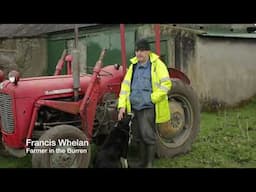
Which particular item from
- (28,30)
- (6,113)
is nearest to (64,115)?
(6,113)

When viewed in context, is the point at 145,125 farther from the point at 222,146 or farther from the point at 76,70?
the point at 222,146

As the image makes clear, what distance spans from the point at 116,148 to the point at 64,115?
2.62 feet

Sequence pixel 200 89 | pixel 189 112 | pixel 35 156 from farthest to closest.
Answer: pixel 200 89, pixel 189 112, pixel 35 156

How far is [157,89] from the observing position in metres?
4.59

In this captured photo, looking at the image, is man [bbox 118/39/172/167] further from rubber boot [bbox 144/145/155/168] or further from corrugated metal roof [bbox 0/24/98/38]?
corrugated metal roof [bbox 0/24/98/38]

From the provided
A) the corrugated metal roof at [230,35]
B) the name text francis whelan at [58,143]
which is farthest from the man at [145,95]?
the corrugated metal roof at [230,35]

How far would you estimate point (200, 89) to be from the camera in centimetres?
985

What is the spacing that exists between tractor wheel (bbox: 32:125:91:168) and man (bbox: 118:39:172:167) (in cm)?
54

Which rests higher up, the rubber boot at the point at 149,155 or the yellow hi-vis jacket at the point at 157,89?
the yellow hi-vis jacket at the point at 157,89

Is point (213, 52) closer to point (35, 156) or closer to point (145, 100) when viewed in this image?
point (145, 100)

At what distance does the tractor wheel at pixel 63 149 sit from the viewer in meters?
4.30

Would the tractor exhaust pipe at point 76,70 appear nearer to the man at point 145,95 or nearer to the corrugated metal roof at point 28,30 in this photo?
the man at point 145,95
